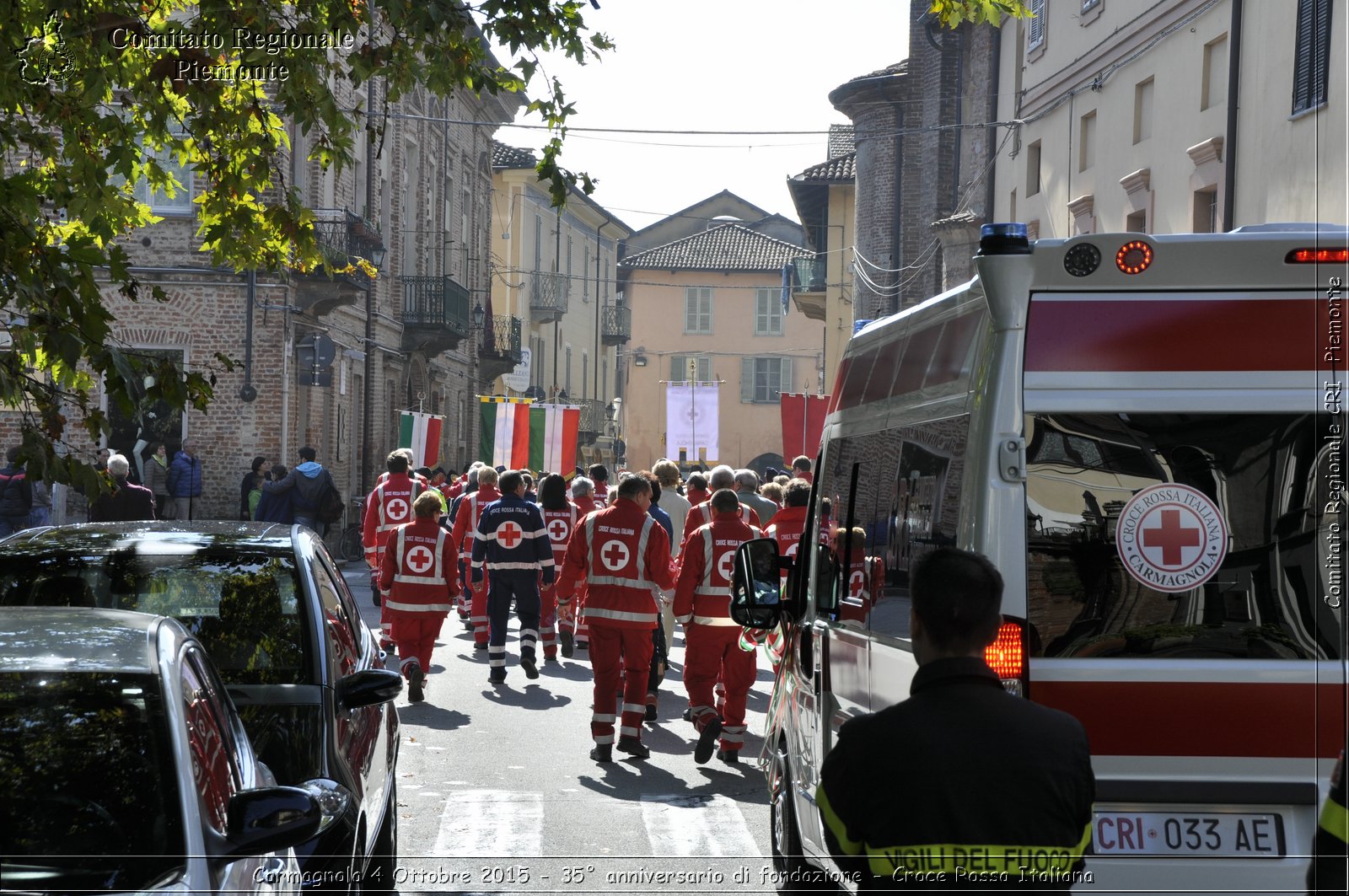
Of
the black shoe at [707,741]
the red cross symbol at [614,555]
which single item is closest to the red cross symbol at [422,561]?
the red cross symbol at [614,555]

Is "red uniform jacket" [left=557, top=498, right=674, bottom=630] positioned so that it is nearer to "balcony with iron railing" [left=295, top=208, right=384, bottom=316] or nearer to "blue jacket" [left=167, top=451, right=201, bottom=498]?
"blue jacket" [left=167, top=451, right=201, bottom=498]

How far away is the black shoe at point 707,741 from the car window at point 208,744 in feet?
19.2

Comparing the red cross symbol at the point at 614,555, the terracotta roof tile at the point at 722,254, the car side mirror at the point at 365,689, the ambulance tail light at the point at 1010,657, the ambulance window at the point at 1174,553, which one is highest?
the terracotta roof tile at the point at 722,254

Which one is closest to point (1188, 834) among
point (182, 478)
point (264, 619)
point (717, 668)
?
point (264, 619)

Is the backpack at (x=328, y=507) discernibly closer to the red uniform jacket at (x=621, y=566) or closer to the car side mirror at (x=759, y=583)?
the red uniform jacket at (x=621, y=566)

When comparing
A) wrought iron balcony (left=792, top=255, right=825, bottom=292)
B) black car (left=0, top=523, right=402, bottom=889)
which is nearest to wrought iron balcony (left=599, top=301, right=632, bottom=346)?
wrought iron balcony (left=792, top=255, right=825, bottom=292)

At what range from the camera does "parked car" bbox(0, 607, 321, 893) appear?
3459mm

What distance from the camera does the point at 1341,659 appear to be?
429 cm

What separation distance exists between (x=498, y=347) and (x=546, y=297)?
8.78 m

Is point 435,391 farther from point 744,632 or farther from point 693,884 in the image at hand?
point 693,884

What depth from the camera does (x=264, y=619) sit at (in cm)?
604

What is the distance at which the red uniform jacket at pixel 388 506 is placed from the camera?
670 inches

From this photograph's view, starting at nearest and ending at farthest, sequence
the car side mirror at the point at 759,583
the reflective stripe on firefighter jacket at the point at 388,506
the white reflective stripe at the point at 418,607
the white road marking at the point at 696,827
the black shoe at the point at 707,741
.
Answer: the car side mirror at the point at 759,583
the white road marking at the point at 696,827
the black shoe at the point at 707,741
the white reflective stripe at the point at 418,607
the reflective stripe on firefighter jacket at the point at 388,506

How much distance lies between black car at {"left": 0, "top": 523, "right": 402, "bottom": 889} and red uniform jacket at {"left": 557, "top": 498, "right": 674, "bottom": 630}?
4.09 m
